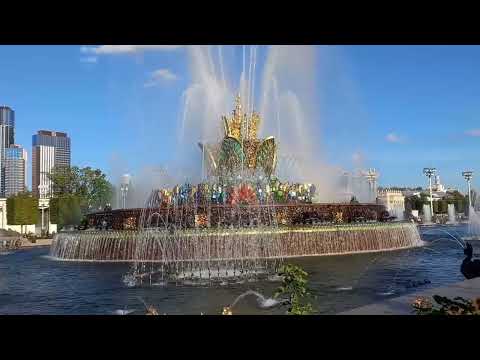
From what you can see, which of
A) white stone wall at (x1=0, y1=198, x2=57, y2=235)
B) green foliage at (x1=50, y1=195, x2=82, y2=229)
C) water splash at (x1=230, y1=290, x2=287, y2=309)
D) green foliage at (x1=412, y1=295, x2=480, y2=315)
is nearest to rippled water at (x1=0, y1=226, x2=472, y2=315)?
water splash at (x1=230, y1=290, x2=287, y2=309)

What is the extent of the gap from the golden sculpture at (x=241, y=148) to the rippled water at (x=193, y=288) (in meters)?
13.0

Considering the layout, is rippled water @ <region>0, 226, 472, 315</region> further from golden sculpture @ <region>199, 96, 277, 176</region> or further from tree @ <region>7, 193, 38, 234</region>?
tree @ <region>7, 193, 38, 234</region>

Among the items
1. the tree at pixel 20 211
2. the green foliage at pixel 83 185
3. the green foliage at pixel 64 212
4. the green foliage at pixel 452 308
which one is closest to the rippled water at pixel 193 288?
the green foliage at pixel 452 308

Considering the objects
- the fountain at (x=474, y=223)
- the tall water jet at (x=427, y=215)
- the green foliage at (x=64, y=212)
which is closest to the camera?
the fountain at (x=474, y=223)

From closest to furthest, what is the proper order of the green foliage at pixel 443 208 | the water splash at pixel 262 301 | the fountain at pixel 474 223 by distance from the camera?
1. the water splash at pixel 262 301
2. the fountain at pixel 474 223
3. the green foliage at pixel 443 208

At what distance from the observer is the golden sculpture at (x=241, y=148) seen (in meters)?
33.8

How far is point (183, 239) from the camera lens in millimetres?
22016

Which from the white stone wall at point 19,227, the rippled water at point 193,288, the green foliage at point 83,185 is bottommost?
the rippled water at point 193,288

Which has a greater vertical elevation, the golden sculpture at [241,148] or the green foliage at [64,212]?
the golden sculpture at [241,148]

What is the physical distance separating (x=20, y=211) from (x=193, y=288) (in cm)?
4502

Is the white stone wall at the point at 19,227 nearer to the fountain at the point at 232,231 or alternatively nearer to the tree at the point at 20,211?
the tree at the point at 20,211
